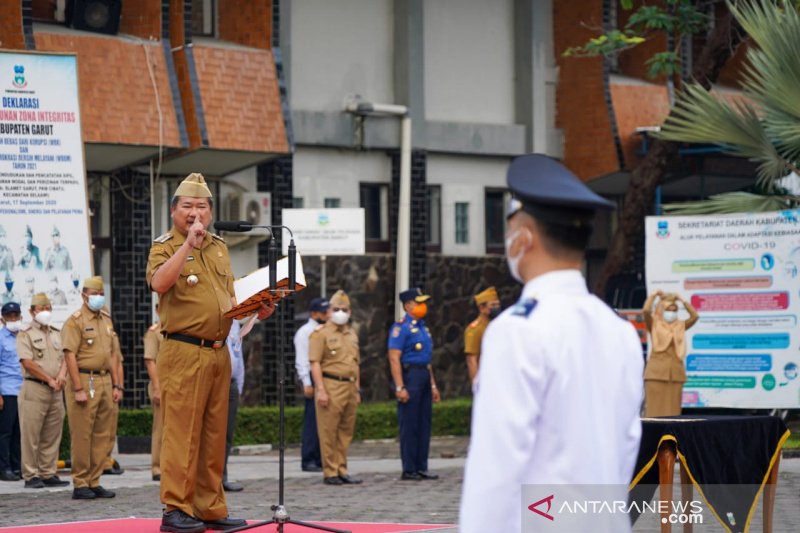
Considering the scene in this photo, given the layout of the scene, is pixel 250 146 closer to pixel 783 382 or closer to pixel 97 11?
pixel 97 11


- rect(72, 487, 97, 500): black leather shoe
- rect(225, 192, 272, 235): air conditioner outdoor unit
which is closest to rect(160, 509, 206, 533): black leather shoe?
rect(72, 487, 97, 500): black leather shoe

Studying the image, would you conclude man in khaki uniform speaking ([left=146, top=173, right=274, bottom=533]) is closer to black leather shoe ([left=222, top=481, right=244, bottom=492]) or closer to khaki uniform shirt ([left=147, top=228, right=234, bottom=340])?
khaki uniform shirt ([left=147, top=228, right=234, bottom=340])

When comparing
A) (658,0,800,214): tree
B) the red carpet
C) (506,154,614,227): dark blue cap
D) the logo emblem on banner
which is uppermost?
the logo emblem on banner

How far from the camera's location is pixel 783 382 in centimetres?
1777

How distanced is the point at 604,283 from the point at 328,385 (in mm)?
9348

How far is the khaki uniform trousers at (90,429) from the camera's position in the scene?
13789mm

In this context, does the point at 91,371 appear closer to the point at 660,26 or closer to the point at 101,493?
the point at 101,493

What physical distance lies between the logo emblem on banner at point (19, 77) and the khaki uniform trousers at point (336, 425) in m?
4.50

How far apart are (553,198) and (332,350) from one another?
11884mm

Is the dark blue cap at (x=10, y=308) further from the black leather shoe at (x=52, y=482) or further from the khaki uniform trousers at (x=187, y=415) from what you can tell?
the khaki uniform trousers at (x=187, y=415)

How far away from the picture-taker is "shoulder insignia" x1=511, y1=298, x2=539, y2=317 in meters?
4.22

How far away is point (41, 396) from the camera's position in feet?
50.9

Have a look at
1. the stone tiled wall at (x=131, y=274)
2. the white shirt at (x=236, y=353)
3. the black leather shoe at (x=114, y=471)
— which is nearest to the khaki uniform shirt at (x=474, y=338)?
the white shirt at (x=236, y=353)

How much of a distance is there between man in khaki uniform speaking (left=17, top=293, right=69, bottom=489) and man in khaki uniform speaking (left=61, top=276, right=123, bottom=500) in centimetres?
78
